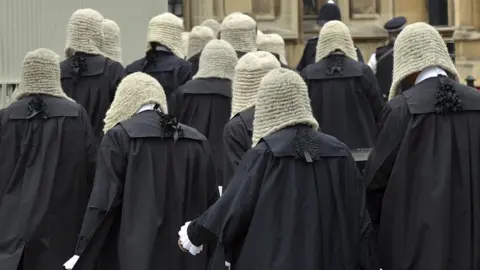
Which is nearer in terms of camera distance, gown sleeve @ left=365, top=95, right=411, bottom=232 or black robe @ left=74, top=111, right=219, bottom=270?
gown sleeve @ left=365, top=95, right=411, bottom=232

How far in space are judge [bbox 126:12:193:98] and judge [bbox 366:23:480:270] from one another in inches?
137

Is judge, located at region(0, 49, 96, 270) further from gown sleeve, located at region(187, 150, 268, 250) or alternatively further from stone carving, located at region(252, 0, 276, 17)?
stone carving, located at region(252, 0, 276, 17)

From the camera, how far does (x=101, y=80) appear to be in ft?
29.5

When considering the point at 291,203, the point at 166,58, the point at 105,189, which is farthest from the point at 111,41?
the point at 291,203

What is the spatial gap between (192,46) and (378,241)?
15.6ft

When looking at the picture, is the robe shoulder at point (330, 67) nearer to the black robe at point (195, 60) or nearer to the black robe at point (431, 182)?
the black robe at point (195, 60)

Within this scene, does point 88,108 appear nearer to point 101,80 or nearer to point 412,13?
point 101,80

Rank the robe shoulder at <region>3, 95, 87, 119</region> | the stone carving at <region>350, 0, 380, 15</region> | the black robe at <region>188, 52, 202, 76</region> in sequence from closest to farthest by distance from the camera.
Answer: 1. the robe shoulder at <region>3, 95, 87, 119</region>
2. the black robe at <region>188, 52, 202, 76</region>
3. the stone carving at <region>350, 0, 380, 15</region>

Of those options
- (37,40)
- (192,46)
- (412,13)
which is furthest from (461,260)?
(412,13)

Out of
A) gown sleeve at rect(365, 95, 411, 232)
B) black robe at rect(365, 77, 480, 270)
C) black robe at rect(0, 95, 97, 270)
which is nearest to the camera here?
black robe at rect(365, 77, 480, 270)

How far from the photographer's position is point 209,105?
8.74 m

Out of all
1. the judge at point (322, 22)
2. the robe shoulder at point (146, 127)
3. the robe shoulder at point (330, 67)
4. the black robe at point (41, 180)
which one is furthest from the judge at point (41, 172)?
the judge at point (322, 22)

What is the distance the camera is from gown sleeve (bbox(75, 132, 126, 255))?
6492 millimetres

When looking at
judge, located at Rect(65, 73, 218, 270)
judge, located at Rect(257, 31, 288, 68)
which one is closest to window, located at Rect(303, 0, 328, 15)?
judge, located at Rect(257, 31, 288, 68)
